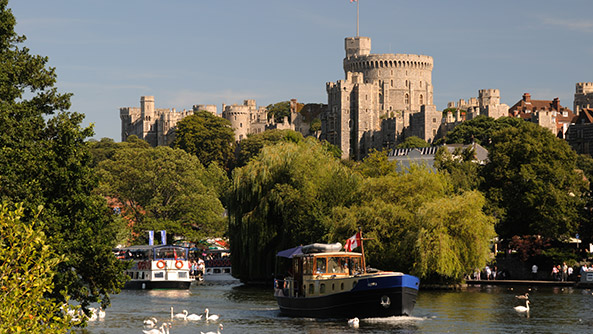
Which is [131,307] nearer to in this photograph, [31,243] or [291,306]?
[291,306]

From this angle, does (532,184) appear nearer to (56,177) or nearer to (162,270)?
(162,270)

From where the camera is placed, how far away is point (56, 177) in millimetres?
33719

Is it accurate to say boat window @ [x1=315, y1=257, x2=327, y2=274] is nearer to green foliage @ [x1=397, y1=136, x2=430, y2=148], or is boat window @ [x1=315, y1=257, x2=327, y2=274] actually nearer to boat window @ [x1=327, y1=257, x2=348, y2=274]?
boat window @ [x1=327, y1=257, x2=348, y2=274]

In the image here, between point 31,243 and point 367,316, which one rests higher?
point 31,243

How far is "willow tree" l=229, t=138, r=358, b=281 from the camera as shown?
61.0 m

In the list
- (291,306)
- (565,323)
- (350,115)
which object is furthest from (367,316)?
(350,115)

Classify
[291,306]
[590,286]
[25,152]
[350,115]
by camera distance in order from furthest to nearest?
[350,115]
[590,286]
[291,306]
[25,152]

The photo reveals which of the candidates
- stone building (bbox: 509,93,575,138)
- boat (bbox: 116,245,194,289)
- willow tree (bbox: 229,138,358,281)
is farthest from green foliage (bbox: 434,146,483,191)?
stone building (bbox: 509,93,575,138)

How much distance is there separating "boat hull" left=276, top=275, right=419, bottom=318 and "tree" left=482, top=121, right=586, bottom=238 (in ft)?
94.0

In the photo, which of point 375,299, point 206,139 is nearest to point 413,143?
point 206,139

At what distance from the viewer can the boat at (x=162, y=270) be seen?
6794cm

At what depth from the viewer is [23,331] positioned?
17.3m

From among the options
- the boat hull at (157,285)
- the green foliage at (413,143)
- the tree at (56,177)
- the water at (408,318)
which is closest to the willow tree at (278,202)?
the water at (408,318)

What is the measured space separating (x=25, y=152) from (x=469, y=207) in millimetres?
31217
